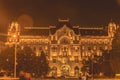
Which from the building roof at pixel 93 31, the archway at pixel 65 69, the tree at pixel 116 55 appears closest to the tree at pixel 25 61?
the tree at pixel 116 55

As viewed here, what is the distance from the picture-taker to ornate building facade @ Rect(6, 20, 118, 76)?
142 metres

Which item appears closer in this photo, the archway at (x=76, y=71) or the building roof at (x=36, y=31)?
the archway at (x=76, y=71)

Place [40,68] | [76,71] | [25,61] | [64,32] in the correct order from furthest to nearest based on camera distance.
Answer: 1. [64,32]
2. [76,71]
3. [40,68]
4. [25,61]

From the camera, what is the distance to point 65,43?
145 metres

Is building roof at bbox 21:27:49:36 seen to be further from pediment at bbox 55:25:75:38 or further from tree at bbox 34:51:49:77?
tree at bbox 34:51:49:77

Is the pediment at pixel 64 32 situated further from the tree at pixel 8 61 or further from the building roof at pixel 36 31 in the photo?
A: the tree at pixel 8 61

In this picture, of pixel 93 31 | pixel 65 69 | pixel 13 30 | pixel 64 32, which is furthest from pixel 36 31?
pixel 65 69

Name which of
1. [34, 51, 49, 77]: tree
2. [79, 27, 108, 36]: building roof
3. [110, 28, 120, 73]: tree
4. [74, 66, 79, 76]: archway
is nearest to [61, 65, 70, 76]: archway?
[74, 66, 79, 76]: archway

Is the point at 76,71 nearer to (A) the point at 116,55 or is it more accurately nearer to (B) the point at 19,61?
(B) the point at 19,61

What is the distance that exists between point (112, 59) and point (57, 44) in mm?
69926

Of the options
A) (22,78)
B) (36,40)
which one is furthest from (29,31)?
(22,78)

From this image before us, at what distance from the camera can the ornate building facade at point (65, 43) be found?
142250mm

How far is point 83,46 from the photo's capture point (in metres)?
148

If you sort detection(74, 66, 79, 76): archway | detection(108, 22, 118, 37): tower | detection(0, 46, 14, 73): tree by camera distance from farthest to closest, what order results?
1. detection(108, 22, 118, 37): tower
2. detection(74, 66, 79, 76): archway
3. detection(0, 46, 14, 73): tree
